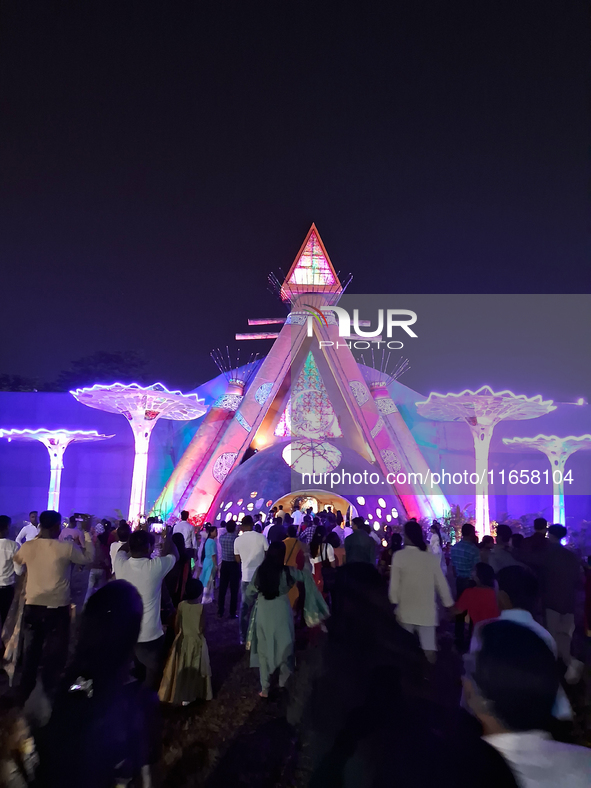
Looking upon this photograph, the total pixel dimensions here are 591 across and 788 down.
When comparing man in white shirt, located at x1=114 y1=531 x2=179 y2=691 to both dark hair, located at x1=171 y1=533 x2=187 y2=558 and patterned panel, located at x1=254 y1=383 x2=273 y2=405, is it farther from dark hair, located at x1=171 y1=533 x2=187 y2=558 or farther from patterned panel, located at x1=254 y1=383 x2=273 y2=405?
patterned panel, located at x1=254 y1=383 x2=273 y2=405

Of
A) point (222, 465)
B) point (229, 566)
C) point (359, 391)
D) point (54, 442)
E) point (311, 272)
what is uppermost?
point (311, 272)

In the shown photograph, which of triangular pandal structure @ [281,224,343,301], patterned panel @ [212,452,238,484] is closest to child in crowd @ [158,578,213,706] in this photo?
patterned panel @ [212,452,238,484]

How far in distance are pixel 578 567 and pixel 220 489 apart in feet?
55.5

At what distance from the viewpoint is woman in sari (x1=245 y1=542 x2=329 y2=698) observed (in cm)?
568

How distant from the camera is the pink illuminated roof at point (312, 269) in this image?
26.0 meters

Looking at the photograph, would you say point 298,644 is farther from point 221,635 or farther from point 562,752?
point 562,752

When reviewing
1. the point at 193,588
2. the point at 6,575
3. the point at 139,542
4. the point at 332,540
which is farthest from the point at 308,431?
the point at 139,542

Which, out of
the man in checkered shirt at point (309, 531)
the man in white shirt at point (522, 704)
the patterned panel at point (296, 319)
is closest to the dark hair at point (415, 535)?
the man in white shirt at point (522, 704)

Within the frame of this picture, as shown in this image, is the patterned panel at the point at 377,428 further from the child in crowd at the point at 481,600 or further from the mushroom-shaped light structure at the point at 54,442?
the child in crowd at the point at 481,600

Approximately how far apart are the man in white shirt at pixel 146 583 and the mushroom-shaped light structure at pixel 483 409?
49.6ft

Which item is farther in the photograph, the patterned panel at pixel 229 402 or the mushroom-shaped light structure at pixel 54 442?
the patterned panel at pixel 229 402

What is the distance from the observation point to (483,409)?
61.8 ft

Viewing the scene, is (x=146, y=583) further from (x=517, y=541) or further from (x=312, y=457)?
(x=312, y=457)

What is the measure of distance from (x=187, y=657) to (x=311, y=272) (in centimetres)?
2232
